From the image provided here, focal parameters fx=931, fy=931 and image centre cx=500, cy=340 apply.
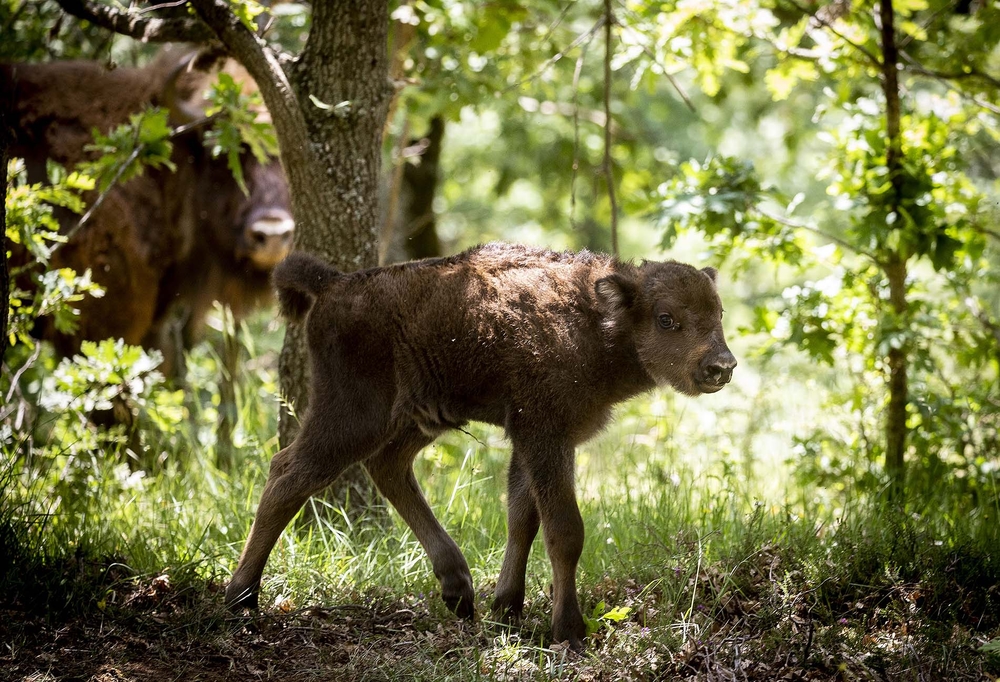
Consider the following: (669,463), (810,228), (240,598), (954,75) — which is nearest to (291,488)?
(240,598)

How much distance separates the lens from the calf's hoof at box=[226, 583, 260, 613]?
15.3 ft

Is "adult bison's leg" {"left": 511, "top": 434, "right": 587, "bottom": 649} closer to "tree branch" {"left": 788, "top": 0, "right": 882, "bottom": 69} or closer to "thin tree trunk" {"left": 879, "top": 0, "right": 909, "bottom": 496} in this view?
"thin tree trunk" {"left": 879, "top": 0, "right": 909, "bottom": 496}

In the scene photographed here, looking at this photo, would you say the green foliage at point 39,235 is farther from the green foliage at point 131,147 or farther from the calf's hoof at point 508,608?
the calf's hoof at point 508,608

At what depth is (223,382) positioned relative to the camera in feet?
28.1

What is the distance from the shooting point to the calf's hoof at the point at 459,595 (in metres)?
4.76

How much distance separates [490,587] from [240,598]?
137 cm

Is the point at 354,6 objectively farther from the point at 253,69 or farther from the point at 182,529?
the point at 182,529

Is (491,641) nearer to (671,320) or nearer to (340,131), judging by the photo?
(671,320)

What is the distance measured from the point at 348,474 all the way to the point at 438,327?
1.68 meters

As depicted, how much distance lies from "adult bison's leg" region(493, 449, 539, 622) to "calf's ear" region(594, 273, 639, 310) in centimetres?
88

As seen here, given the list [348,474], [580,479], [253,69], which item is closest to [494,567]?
[348,474]

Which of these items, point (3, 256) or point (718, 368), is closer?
point (718, 368)

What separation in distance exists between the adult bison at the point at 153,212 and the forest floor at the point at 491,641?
4.08 m

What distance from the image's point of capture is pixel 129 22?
5512 mm
